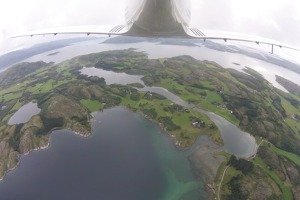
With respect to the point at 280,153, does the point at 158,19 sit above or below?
above

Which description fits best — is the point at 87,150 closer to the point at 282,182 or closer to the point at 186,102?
the point at 186,102

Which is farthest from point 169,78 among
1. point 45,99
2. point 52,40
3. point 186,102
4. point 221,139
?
point 52,40

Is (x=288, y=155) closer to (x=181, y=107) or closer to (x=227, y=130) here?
(x=227, y=130)

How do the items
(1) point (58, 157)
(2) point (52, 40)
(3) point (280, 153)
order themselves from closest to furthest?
(1) point (58, 157), (3) point (280, 153), (2) point (52, 40)

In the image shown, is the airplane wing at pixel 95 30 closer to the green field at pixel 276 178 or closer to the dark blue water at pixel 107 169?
the dark blue water at pixel 107 169

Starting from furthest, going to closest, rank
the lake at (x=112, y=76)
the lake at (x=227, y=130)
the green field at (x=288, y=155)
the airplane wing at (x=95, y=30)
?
the airplane wing at (x=95, y=30) < the lake at (x=112, y=76) < the green field at (x=288, y=155) < the lake at (x=227, y=130)

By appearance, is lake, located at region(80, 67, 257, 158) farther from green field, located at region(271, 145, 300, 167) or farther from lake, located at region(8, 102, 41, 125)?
lake, located at region(8, 102, 41, 125)

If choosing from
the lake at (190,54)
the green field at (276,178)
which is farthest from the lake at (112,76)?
the green field at (276,178)
